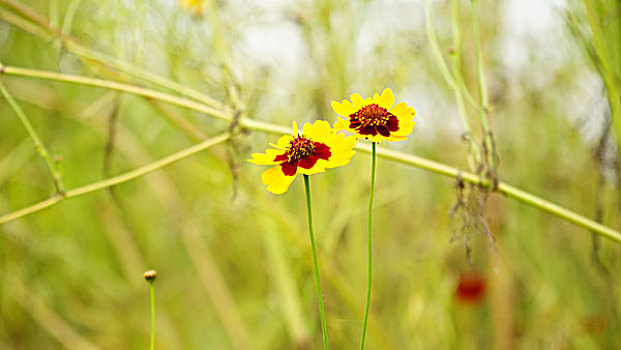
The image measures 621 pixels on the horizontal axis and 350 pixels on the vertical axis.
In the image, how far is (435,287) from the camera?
1.03 m

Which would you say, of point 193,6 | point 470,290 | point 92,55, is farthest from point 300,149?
point 470,290

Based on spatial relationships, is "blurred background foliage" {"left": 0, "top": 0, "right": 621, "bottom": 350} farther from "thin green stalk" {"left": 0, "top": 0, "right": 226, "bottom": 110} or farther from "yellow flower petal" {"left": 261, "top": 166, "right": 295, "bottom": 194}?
"yellow flower petal" {"left": 261, "top": 166, "right": 295, "bottom": 194}

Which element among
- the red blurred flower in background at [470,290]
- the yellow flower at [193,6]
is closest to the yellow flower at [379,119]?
the yellow flower at [193,6]

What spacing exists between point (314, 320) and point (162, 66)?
0.57 meters

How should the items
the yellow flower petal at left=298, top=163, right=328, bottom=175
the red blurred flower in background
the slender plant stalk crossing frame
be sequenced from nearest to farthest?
A: 1. the yellow flower petal at left=298, top=163, right=328, bottom=175
2. the slender plant stalk crossing frame
3. the red blurred flower in background

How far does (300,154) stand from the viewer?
1.18 feet

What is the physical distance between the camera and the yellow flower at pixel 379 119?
36cm

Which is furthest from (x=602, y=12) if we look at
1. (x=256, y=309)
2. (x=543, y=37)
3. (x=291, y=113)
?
(x=256, y=309)

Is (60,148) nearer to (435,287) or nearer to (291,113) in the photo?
(291,113)

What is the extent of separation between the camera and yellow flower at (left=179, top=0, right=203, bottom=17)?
819 millimetres

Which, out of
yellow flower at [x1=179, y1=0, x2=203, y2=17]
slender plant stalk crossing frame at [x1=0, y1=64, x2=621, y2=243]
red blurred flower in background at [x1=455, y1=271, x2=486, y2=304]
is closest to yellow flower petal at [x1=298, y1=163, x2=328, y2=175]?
slender plant stalk crossing frame at [x1=0, y1=64, x2=621, y2=243]

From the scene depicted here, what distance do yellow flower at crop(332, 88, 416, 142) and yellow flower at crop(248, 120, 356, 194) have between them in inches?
0.5

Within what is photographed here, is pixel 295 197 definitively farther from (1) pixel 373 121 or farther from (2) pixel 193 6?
(1) pixel 373 121

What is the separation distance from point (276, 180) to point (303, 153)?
0.03 meters
